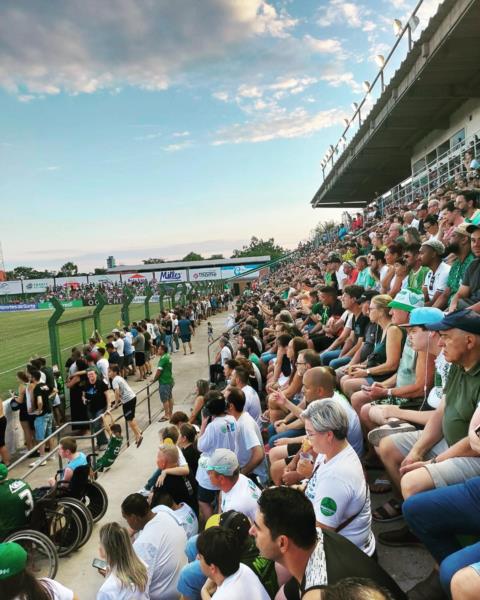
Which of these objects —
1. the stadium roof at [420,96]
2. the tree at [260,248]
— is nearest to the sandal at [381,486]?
the stadium roof at [420,96]

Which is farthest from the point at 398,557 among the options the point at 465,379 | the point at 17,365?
the point at 17,365

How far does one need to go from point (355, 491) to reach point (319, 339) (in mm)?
5133

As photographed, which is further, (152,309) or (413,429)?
(152,309)

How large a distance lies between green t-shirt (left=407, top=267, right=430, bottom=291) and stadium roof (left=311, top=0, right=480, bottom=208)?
33.0ft

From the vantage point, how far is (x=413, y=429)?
11.0 feet

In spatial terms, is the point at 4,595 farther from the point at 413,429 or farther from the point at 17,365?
the point at 17,365

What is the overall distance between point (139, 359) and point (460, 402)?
12.7 metres

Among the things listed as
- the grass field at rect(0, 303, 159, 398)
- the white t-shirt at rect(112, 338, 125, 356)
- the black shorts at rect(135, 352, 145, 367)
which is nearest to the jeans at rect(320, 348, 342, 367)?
the white t-shirt at rect(112, 338, 125, 356)

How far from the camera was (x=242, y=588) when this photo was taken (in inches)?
93.0

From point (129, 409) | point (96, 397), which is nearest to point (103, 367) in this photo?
point (96, 397)

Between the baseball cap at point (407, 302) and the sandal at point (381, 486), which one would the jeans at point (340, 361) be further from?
the sandal at point (381, 486)

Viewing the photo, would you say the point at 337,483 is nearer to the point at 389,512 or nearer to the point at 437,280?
the point at 389,512

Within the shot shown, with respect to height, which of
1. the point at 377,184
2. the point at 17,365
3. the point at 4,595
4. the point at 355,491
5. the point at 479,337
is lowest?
the point at 17,365

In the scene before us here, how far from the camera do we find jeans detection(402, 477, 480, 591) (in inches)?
88.0
